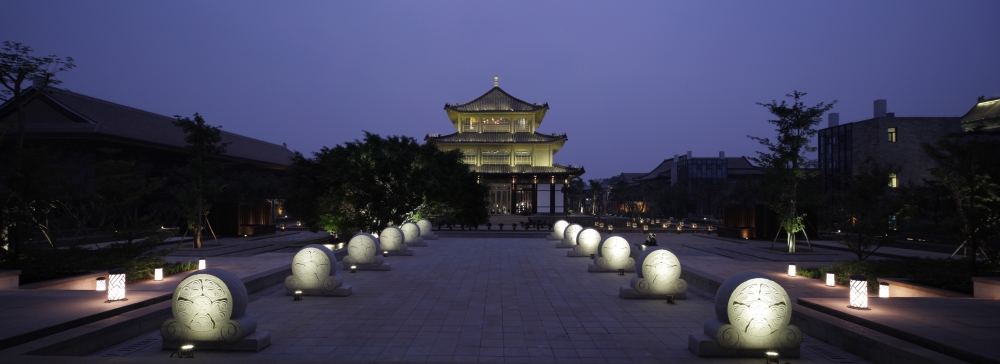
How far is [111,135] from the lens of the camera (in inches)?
1378

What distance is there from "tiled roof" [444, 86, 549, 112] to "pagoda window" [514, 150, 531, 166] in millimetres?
4147

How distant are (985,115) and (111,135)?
199 feet

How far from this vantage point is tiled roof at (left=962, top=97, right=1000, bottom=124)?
3612 cm

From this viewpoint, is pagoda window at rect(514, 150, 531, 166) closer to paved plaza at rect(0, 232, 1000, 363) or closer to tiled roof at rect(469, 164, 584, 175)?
tiled roof at rect(469, 164, 584, 175)

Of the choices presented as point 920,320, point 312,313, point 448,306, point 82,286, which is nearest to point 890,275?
point 920,320

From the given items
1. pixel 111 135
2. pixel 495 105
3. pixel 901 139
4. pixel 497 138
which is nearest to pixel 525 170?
pixel 497 138

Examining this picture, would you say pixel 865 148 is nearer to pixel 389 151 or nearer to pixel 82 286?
pixel 389 151

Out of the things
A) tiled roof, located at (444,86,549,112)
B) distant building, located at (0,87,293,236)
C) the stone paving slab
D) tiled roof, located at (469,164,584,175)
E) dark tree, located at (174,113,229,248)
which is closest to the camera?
the stone paving slab

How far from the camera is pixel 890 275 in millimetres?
11570

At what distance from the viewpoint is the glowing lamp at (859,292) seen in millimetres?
7958

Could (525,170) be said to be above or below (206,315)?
above

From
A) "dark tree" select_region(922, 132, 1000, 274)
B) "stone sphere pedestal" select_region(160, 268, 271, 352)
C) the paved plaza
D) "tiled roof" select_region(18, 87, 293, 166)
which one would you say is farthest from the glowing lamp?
"tiled roof" select_region(18, 87, 293, 166)

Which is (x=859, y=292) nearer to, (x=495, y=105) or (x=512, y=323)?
(x=512, y=323)

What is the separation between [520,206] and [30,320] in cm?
4513
